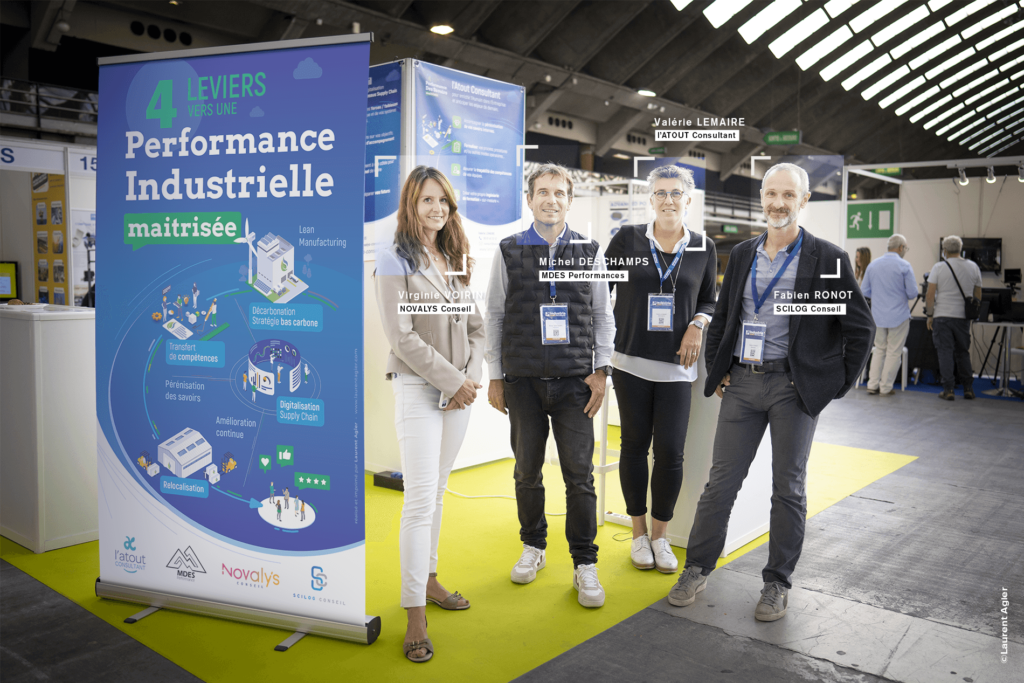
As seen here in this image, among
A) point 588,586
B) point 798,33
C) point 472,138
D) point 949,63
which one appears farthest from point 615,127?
point 588,586

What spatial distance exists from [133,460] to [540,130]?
10209 mm

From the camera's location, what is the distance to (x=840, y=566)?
2967mm

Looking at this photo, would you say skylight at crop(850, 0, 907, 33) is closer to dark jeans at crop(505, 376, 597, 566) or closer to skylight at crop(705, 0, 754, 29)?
skylight at crop(705, 0, 754, 29)

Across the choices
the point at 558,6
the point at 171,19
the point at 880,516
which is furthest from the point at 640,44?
the point at 880,516

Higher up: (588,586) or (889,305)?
(889,305)

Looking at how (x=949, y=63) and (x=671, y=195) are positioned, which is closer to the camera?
(x=671, y=195)

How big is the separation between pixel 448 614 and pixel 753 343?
1400 millimetres

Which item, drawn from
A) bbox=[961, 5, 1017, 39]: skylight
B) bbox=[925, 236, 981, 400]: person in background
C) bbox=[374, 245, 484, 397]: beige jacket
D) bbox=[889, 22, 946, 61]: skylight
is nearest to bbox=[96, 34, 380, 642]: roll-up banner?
bbox=[374, 245, 484, 397]: beige jacket

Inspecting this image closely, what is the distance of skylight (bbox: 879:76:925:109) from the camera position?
1394 cm

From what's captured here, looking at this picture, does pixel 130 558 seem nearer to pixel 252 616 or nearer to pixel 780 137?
pixel 252 616

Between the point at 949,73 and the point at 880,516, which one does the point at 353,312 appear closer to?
the point at 880,516

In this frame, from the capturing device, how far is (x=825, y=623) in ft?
7.98

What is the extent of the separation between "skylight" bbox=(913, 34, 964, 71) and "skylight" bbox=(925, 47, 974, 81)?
0.33 meters

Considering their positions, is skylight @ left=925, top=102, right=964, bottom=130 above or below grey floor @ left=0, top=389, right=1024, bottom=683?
above
